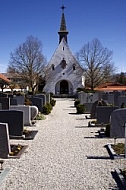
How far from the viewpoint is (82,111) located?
25078mm

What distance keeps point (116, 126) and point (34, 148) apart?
313 centimetres

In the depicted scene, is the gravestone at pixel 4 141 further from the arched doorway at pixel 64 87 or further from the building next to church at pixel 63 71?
the arched doorway at pixel 64 87

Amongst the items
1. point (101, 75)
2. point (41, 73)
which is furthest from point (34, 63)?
point (101, 75)

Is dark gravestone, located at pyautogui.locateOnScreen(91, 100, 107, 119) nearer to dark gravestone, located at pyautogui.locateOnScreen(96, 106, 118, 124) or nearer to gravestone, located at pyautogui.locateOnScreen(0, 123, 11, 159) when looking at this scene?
dark gravestone, located at pyautogui.locateOnScreen(96, 106, 118, 124)

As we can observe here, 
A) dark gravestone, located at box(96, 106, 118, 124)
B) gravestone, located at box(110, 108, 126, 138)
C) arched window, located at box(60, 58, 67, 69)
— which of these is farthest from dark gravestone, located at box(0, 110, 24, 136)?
arched window, located at box(60, 58, 67, 69)

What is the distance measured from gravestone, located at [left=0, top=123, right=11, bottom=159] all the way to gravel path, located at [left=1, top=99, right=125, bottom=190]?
0.26 metres

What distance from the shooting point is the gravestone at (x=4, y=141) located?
29.2 ft

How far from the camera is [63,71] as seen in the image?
209 feet

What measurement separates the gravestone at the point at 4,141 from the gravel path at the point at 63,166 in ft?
0.85

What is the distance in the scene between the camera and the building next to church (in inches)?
2484

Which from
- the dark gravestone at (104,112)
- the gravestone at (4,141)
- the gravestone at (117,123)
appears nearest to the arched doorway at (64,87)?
the dark gravestone at (104,112)

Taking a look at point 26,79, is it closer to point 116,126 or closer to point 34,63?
point 34,63

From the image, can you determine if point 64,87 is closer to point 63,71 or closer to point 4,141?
point 63,71

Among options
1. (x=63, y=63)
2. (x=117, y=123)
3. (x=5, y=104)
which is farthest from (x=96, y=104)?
(x=63, y=63)
